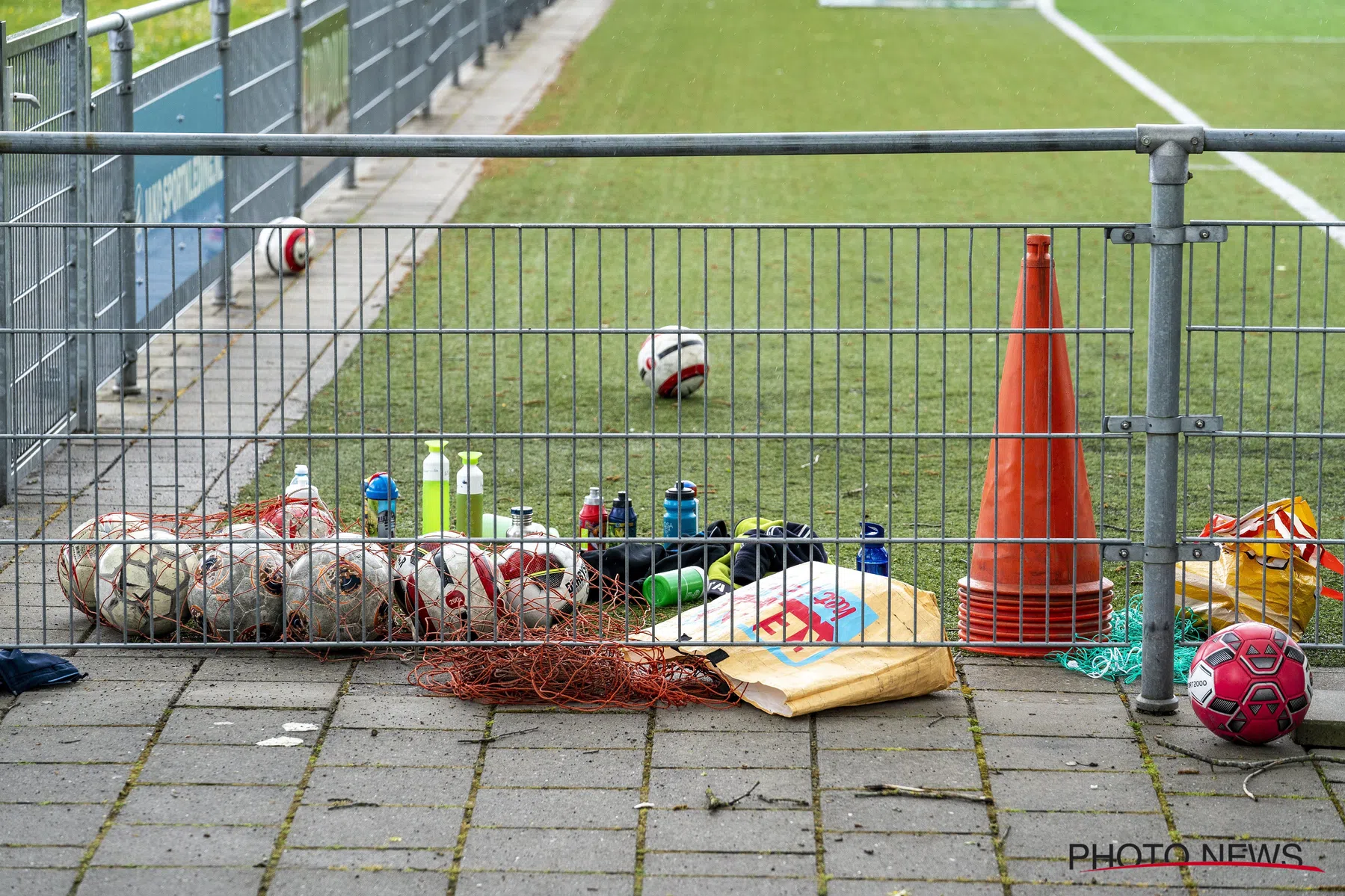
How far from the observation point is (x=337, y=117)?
14219 mm

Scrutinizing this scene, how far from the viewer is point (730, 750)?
4.26 metres

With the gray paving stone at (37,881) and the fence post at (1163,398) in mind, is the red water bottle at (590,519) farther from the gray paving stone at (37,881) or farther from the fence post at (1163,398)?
the gray paving stone at (37,881)

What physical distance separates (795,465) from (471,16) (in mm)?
17176

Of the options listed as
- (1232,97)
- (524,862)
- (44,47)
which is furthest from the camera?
(1232,97)

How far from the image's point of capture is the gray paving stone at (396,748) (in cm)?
418

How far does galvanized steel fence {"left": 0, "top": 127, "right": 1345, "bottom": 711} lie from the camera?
435 centimetres

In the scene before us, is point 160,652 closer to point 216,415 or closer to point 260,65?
point 216,415

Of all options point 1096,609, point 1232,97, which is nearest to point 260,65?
point 1096,609

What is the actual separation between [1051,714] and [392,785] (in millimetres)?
1737

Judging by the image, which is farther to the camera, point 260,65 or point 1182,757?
point 260,65

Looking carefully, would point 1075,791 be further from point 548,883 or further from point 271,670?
point 271,670

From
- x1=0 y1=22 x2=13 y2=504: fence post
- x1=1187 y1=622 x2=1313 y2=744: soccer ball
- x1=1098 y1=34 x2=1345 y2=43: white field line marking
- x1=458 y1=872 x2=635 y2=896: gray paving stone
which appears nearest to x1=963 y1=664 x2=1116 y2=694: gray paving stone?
x1=1187 y1=622 x2=1313 y2=744: soccer ball

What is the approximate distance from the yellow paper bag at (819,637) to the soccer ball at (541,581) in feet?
0.92

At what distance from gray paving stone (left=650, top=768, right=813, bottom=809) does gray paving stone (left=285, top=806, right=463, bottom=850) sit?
491 mm
